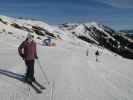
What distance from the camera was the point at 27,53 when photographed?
30.7ft

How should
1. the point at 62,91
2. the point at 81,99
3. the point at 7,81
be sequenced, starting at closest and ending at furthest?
1. the point at 81,99
2. the point at 62,91
3. the point at 7,81

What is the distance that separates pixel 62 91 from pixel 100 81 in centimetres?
311

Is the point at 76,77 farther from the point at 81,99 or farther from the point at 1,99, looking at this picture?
the point at 1,99

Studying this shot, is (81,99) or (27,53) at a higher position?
(27,53)

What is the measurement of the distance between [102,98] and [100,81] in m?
3.02

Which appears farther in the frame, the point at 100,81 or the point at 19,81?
the point at 100,81

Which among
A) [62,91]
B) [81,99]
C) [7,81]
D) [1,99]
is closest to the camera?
[1,99]

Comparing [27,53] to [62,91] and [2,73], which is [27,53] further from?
[2,73]

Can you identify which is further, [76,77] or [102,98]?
[76,77]

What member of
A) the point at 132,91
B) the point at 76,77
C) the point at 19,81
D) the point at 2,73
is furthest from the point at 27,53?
the point at 132,91

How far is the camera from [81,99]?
816cm

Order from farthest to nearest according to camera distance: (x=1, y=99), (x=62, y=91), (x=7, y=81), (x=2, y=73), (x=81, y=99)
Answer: (x=2, y=73) → (x=7, y=81) → (x=62, y=91) → (x=81, y=99) → (x=1, y=99)

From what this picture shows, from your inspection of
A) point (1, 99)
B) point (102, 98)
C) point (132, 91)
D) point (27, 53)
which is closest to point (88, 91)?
point (102, 98)

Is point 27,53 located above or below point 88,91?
above
